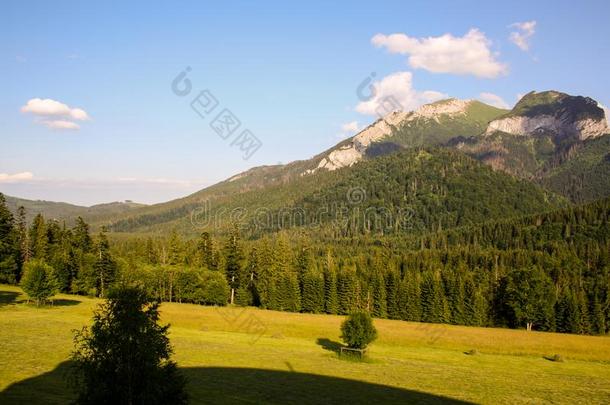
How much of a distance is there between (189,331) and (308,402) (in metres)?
38.6

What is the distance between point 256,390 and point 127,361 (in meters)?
17.8

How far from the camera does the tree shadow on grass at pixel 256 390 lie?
29328 millimetres

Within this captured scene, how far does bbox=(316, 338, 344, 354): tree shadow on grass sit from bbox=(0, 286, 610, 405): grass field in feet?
0.53

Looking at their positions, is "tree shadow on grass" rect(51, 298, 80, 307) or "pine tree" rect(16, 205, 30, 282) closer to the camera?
"tree shadow on grass" rect(51, 298, 80, 307)

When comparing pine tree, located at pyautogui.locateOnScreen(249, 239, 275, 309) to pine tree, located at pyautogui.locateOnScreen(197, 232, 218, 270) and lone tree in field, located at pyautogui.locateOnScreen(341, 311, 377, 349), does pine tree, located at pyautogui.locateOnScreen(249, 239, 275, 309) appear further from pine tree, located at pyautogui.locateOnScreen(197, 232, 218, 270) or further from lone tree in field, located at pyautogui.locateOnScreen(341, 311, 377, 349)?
lone tree in field, located at pyautogui.locateOnScreen(341, 311, 377, 349)

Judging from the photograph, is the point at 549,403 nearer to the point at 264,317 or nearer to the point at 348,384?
the point at 348,384

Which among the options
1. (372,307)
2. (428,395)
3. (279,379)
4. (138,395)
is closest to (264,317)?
(372,307)

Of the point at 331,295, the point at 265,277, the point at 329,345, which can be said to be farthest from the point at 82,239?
the point at 329,345

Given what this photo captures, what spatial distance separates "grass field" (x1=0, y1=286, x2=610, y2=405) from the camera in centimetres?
3519

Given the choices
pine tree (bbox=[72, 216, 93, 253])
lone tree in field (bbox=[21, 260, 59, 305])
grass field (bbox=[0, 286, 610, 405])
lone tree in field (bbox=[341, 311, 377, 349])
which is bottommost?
grass field (bbox=[0, 286, 610, 405])

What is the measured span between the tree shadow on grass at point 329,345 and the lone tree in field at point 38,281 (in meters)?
44.6

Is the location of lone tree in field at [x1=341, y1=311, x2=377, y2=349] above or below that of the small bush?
above

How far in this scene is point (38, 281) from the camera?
73.2 m

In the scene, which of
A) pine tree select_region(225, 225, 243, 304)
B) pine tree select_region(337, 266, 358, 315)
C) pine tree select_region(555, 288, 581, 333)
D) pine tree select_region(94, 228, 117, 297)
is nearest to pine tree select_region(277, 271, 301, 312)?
pine tree select_region(337, 266, 358, 315)
